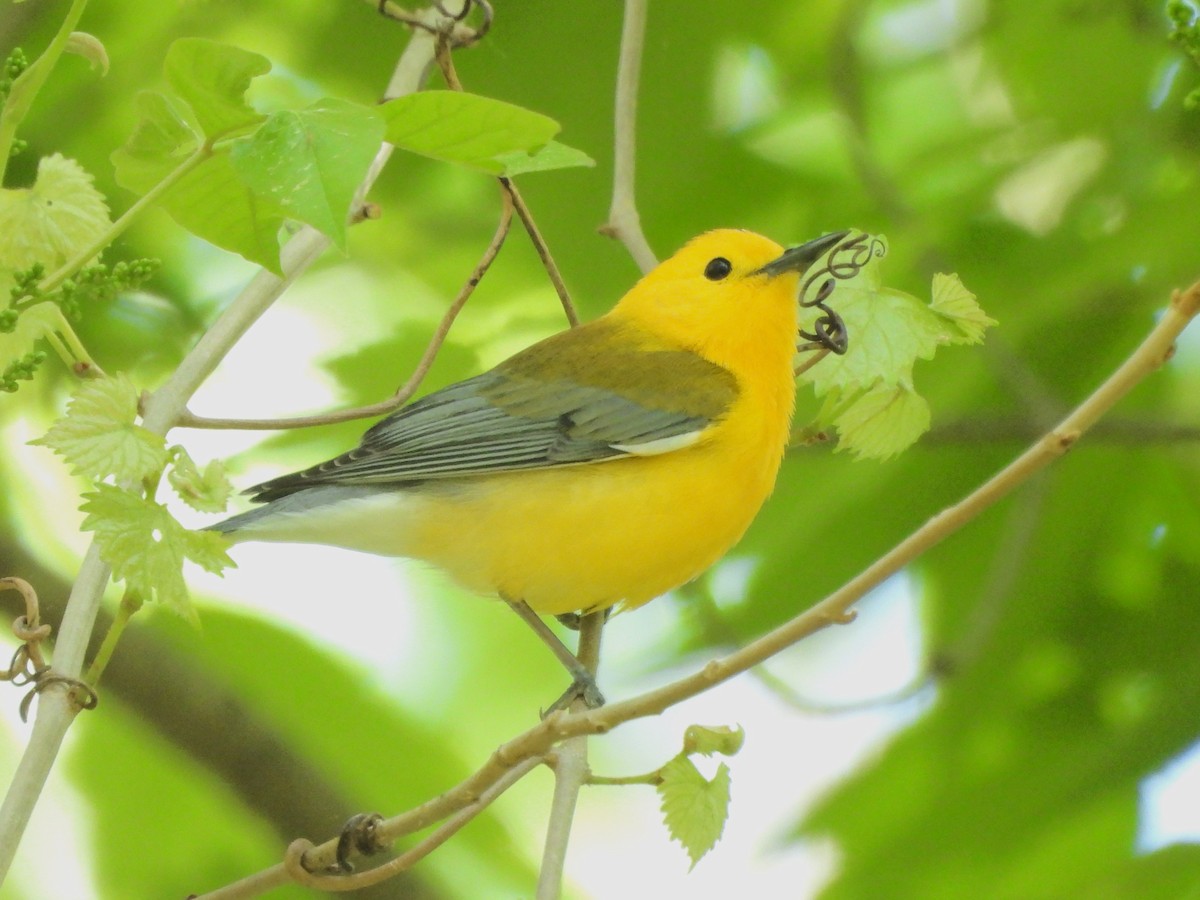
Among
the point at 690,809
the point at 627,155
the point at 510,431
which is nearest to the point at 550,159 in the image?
the point at 627,155

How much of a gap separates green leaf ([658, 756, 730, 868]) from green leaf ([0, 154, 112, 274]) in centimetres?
111

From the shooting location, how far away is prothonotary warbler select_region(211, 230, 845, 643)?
276 cm

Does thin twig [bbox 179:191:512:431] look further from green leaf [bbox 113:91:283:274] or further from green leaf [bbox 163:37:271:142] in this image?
green leaf [bbox 163:37:271:142]

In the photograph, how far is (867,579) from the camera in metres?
1.28

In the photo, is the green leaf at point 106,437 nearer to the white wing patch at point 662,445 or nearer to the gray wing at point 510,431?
the gray wing at point 510,431

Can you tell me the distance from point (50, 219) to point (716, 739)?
1186 mm

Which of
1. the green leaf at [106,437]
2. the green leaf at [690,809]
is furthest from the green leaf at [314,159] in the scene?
the green leaf at [690,809]

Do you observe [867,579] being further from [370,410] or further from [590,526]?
[590,526]

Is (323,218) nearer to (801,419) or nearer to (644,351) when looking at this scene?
(644,351)

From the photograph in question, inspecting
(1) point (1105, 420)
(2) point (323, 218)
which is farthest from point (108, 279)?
(1) point (1105, 420)

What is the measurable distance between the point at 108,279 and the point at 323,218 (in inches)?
19.8

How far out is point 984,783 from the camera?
3613mm

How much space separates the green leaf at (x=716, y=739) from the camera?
1852mm

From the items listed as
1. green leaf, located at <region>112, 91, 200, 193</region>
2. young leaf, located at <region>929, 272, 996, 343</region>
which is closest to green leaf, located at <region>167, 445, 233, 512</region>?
green leaf, located at <region>112, 91, 200, 193</region>
